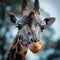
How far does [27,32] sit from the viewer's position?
287 inches

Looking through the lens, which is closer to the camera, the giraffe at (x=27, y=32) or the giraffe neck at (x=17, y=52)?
the giraffe at (x=27, y=32)

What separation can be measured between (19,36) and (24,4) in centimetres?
91

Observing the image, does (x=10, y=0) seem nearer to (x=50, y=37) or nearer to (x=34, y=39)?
(x=50, y=37)

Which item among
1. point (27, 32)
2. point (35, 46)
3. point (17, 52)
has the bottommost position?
point (17, 52)

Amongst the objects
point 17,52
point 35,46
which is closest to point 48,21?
point 17,52

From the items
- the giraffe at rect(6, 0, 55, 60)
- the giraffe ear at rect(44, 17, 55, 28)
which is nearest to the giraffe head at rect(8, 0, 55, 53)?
the giraffe at rect(6, 0, 55, 60)

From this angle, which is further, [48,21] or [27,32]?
[48,21]

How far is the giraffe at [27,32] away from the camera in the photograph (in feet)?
23.2

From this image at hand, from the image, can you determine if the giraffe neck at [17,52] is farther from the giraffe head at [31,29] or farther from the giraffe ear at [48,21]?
the giraffe ear at [48,21]

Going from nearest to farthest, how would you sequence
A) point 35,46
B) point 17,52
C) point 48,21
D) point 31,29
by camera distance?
point 35,46 < point 31,29 < point 17,52 < point 48,21

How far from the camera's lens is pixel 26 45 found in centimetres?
736

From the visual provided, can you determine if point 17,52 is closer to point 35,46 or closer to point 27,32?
point 27,32

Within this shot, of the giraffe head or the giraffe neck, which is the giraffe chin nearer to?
the giraffe head

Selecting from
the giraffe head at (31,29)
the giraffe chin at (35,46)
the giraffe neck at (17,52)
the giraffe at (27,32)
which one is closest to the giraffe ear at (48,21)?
the giraffe at (27,32)
